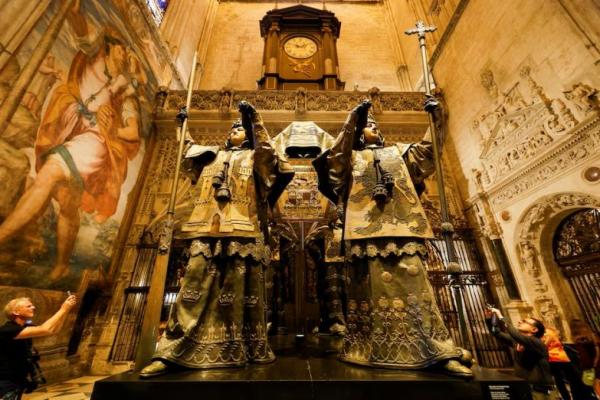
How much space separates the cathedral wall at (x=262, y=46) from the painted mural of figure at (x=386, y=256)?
9842 mm

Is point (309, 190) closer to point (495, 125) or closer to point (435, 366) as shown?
point (435, 366)

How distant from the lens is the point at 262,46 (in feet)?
39.2

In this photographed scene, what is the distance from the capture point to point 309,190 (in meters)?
5.51

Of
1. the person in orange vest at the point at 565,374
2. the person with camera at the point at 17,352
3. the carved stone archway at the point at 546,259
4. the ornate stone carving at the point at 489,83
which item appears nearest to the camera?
the person with camera at the point at 17,352

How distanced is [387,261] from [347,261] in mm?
384

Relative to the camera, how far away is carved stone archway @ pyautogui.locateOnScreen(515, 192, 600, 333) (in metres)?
4.68

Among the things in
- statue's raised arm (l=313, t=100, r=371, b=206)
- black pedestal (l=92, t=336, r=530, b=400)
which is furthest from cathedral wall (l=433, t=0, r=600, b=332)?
black pedestal (l=92, t=336, r=530, b=400)

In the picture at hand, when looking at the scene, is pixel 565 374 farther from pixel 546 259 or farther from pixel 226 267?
pixel 226 267

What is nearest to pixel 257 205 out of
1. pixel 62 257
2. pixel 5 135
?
pixel 5 135

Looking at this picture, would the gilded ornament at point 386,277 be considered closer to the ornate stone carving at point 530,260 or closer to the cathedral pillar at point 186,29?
the ornate stone carving at point 530,260

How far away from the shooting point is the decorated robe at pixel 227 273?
1627 mm

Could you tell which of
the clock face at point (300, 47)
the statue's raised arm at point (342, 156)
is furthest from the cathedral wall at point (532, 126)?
the clock face at point (300, 47)

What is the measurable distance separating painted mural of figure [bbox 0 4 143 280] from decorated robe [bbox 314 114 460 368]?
4.76m

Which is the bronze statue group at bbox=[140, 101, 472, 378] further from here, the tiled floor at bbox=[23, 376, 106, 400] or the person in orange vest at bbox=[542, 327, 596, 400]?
the tiled floor at bbox=[23, 376, 106, 400]
